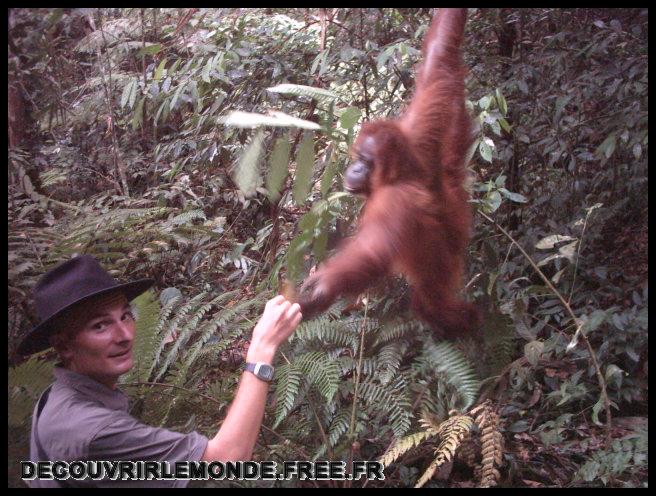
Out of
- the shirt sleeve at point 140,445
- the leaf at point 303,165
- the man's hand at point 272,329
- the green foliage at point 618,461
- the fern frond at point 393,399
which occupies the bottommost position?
the green foliage at point 618,461

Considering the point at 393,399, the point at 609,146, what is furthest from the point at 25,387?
the point at 609,146

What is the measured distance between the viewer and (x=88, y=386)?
5.38 feet

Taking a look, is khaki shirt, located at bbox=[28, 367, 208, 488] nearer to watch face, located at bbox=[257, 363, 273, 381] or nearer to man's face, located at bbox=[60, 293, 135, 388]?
man's face, located at bbox=[60, 293, 135, 388]

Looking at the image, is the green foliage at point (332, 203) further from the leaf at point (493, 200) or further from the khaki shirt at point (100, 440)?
the khaki shirt at point (100, 440)

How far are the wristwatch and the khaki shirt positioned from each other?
0.22 metres

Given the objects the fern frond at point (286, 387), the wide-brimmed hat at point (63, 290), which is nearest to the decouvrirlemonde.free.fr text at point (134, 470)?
the wide-brimmed hat at point (63, 290)

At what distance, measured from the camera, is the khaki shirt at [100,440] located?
1484 mm

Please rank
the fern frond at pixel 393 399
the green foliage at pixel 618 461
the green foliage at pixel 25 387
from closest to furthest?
the green foliage at pixel 25 387 → the green foliage at pixel 618 461 → the fern frond at pixel 393 399

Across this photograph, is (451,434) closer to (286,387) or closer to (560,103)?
(286,387)

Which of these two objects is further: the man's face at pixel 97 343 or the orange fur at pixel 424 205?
the orange fur at pixel 424 205

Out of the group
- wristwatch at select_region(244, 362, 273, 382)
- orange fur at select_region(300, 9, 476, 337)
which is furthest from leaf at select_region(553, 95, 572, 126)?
wristwatch at select_region(244, 362, 273, 382)

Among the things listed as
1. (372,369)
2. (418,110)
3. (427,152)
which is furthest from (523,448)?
(418,110)

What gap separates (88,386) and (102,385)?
0.04m

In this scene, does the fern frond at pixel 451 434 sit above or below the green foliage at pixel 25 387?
below
